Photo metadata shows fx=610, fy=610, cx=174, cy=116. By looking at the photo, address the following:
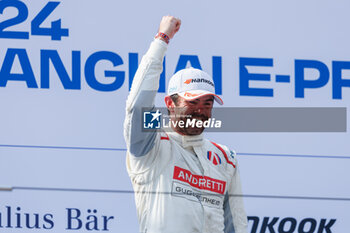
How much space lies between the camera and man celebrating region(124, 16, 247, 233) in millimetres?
1805

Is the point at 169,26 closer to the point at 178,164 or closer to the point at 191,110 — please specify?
the point at 191,110

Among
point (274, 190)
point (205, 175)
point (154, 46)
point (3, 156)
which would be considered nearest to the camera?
point (154, 46)

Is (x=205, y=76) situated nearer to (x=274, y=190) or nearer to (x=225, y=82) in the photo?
(x=225, y=82)

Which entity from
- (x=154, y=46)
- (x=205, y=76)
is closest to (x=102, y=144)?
(x=205, y=76)

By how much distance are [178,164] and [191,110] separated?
0.61 ft

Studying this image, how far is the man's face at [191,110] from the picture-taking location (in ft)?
6.64

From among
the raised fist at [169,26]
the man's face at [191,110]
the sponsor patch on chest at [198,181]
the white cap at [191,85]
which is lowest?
the sponsor patch on chest at [198,181]

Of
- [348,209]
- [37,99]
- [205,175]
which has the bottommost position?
[348,209]

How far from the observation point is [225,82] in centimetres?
283

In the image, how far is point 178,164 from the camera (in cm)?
199

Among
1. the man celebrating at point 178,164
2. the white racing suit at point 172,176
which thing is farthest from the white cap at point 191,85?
the white racing suit at point 172,176

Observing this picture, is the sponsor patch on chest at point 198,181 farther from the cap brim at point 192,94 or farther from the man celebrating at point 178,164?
the cap brim at point 192,94

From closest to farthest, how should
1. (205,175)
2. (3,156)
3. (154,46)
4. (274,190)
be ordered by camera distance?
(154,46) < (205,175) < (3,156) < (274,190)

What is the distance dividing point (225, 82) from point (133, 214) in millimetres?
735
